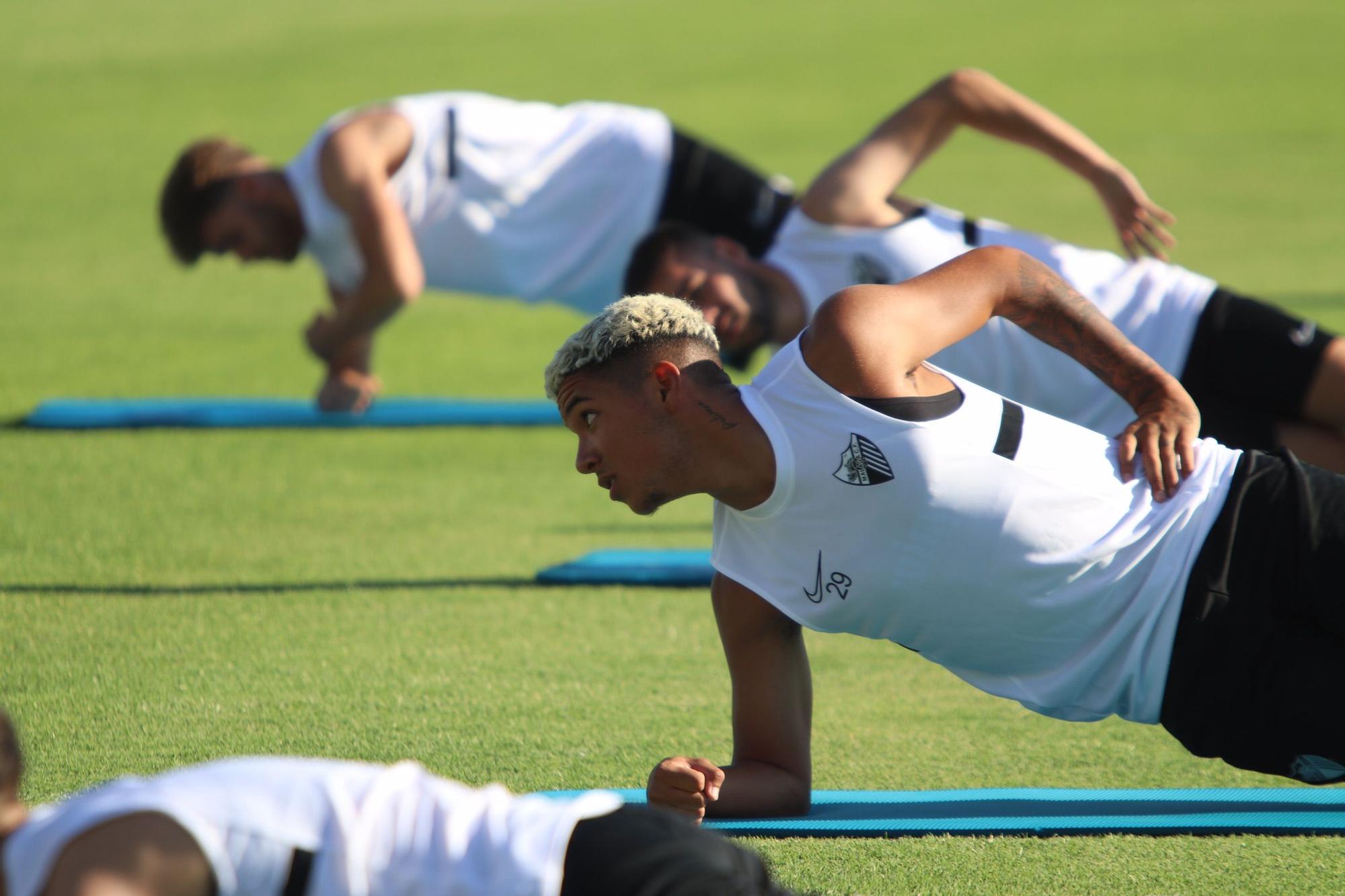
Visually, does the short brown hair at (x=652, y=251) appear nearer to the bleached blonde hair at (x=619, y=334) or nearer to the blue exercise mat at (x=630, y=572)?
the blue exercise mat at (x=630, y=572)

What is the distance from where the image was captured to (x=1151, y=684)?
2.54 metres

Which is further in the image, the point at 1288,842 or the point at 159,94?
the point at 159,94

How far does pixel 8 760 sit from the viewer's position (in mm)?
1782

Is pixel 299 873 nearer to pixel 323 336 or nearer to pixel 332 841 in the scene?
pixel 332 841

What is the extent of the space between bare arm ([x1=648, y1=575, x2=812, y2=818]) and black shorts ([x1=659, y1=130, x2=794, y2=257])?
2.74m

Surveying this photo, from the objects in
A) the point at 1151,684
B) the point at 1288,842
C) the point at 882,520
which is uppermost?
the point at 882,520

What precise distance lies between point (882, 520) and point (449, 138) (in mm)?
3110

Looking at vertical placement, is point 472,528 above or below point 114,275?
above

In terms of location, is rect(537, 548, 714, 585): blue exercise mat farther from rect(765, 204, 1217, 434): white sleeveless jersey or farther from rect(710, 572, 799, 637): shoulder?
rect(710, 572, 799, 637): shoulder

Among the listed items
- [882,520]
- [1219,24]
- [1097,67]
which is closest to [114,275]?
[882,520]

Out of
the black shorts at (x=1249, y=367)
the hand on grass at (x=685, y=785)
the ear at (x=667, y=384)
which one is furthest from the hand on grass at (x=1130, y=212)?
the hand on grass at (x=685, y=785)

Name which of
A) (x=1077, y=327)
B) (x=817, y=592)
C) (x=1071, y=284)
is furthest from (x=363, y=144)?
(x=817, y=592)

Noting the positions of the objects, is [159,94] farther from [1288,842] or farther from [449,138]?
[1288,842]

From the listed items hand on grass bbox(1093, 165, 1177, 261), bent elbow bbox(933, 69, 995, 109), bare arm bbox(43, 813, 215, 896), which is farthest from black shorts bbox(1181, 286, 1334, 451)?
bare arm bbox(43, 813, 215, 896)
